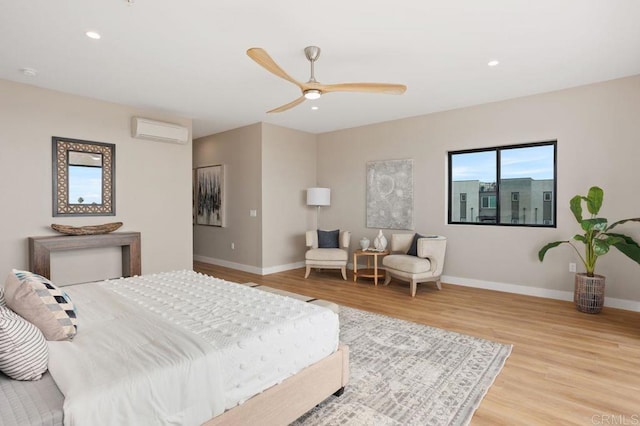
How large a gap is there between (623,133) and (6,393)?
557cm

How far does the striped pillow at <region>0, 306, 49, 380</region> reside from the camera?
1.23 meters

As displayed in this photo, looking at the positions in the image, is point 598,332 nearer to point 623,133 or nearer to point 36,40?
point 623,133

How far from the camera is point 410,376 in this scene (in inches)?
94.5

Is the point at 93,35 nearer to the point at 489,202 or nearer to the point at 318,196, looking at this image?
the point at 318,196

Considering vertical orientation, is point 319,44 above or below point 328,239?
above

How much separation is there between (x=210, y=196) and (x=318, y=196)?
234 centimetres

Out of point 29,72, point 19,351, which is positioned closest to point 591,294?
point 19,351

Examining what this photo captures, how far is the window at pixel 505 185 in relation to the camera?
14.8 ft

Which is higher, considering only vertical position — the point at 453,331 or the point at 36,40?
the point at 36,40

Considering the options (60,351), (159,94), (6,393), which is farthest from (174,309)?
(159,94)

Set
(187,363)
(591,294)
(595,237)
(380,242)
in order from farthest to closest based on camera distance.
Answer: (380,242) < (595,237) < (591,294) < (187,363)

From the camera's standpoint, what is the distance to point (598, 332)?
3.20 m

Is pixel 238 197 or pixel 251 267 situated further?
pixel 238 197

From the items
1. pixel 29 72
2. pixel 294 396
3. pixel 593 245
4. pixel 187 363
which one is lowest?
pixel 294 396
